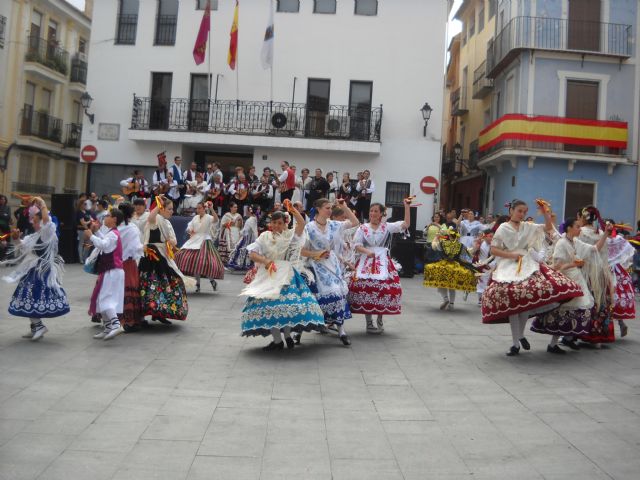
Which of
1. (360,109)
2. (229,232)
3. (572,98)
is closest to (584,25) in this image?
(572,98)

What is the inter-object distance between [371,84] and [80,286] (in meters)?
14.3


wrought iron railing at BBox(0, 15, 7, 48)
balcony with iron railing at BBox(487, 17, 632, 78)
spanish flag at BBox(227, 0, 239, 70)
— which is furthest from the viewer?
wrought iron railing at BBox(0, 15, 7, 48)

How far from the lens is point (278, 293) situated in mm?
8070

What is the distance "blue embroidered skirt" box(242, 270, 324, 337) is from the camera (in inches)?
318

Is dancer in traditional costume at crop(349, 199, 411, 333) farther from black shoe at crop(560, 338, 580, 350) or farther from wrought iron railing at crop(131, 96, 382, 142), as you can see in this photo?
wrought iron railing at crop(131, 96, 382, 142)

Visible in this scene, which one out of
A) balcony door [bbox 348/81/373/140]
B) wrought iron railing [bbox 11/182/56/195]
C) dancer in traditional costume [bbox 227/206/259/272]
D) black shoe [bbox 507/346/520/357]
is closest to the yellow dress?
black shoe [bbox 507/346/520/357]

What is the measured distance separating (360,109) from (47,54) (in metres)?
18.8

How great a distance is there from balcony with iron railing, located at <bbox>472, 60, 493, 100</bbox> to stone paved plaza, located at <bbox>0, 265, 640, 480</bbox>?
23.0 m

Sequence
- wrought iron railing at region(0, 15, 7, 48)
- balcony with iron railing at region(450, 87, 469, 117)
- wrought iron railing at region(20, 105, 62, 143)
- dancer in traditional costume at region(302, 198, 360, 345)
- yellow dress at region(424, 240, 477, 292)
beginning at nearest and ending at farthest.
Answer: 1. dancer in traditional costume at region(302, 198, 360, 345)
2. yellow dress at region(424, 240, 477, 292)
3. wrought iron railing at region(0, 15, 7, 48)
4. wrought iron railing at region(20, 105, 62, 143)
5. balcony with iron railing at region(450, 87, 469, 117)

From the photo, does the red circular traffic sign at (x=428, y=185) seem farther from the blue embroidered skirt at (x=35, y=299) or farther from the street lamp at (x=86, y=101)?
the blue embroidered skirt at (x=35, y=299)

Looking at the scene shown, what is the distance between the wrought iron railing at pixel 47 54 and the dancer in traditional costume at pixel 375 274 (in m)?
29.4

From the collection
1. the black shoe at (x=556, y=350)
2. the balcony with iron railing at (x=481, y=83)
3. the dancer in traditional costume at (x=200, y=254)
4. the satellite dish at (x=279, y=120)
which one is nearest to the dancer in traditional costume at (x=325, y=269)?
the black shoe at (x=556, y=350)

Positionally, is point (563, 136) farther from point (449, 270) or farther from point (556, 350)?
point (556, 350)

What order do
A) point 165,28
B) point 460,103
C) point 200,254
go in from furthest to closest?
point 460,103
point 165,28
point 200,254
